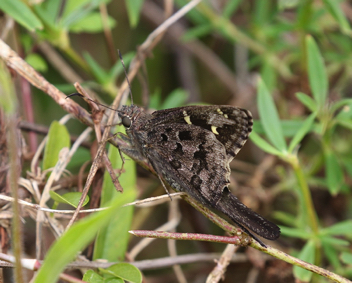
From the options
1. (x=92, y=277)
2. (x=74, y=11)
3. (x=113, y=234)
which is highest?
(x=74, y=11)

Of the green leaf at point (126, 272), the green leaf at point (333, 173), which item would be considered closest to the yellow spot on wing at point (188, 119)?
the green leaf at point (126, 272)

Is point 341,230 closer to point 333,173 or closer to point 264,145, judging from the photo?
point 333,173

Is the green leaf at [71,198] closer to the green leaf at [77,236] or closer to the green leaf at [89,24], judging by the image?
the green leaf at [77,236]

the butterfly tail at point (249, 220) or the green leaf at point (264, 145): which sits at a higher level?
the green leaf at point (264, 145)

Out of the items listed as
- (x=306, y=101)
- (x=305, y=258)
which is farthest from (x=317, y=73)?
(x=305, y=258)

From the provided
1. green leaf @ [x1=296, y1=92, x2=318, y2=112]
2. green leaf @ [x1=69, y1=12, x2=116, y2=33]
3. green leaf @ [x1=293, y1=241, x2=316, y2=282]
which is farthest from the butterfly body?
green leaf @ [x1=69, y1=12, x2=116, y2=33]

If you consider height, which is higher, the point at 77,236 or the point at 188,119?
the point at 188,119

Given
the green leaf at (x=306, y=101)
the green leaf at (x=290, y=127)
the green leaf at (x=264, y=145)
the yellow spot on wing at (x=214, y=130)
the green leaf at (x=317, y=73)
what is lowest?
the green leaf at (x=264, y=145)
